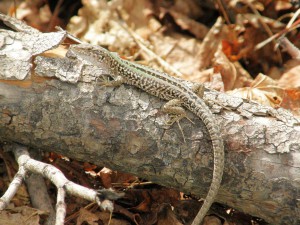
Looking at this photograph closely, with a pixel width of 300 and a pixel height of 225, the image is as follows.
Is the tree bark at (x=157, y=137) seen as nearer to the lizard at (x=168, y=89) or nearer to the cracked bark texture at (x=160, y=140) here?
the cracked bark texture at (x=160, y=140)

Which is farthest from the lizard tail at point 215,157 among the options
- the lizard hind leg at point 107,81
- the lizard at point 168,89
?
the lizard hind leg at point 107,81

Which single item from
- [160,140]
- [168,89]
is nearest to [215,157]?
[160,140]

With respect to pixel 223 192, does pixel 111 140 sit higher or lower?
higher

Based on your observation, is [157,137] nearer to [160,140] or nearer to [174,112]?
[160,140]

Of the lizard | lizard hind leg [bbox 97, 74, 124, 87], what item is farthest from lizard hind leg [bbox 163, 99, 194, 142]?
lizard hind leg [bbox 97, 74, 124, 87]

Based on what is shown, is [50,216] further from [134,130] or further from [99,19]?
[99,19]

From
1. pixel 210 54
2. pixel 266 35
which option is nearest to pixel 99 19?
pixel 210 54

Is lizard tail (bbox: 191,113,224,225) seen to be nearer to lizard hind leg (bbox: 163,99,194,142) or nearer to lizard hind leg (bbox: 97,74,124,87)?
lizard hind leg (bbox: 163,99,194,142)
